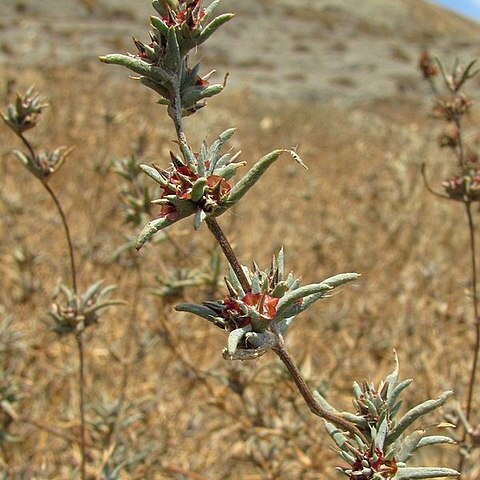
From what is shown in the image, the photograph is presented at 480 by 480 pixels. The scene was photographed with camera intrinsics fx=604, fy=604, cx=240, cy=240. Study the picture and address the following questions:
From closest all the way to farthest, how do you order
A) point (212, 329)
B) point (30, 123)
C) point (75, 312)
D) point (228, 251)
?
point (228, 251)
point (30, 123)
point (75, 312)
point (212, 329)

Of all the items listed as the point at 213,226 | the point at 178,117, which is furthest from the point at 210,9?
the point at 213,226

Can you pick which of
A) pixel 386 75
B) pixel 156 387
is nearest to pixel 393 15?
pixel 386 75

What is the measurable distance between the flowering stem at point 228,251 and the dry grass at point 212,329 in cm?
95

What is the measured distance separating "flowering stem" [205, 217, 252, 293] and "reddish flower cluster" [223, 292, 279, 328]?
2 centimetres

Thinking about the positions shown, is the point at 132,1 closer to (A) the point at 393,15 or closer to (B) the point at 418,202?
(A) the point at 393,15

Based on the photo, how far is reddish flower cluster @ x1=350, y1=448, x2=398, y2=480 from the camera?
0.76 meters

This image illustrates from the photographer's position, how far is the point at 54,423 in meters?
2.22

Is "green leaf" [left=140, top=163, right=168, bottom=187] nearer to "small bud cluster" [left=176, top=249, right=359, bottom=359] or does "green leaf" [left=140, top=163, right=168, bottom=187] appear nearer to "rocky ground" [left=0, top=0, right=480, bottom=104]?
"small bud cluster" [left=176, top=249, right=359, bottom=359]

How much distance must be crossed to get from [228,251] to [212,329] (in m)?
2.20

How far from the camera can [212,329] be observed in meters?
2.88

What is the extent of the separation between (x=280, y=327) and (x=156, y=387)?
1753mm

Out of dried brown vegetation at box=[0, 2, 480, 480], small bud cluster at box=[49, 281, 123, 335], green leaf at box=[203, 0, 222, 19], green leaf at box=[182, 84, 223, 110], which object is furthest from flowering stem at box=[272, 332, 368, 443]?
dried brown vegetation at box=[0, 2, 480, 480]

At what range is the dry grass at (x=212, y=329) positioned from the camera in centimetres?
189

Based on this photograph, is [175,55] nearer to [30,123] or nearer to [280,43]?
[30,123]
